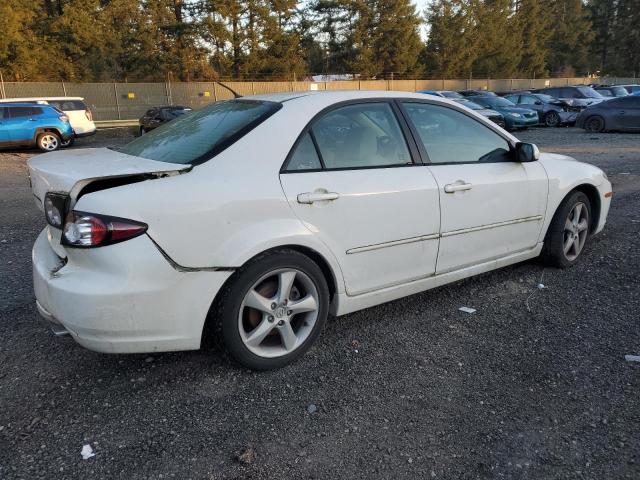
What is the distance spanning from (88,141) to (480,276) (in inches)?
813

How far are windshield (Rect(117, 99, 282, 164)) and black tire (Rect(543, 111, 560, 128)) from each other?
21133 mm

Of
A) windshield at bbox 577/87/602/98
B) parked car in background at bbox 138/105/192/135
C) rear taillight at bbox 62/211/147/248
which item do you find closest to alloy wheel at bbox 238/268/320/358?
rear taillight at bbox 62/211/147/248

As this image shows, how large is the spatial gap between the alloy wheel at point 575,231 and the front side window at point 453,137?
1.04 meters

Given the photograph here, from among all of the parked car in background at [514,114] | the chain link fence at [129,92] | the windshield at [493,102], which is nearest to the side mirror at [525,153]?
the parked car in background at [514,114]

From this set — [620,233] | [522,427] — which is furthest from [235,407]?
[620,233]

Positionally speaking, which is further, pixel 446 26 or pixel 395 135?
pixel 446 26

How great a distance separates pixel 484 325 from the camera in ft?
11.9

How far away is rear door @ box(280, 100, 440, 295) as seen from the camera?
3.02 m

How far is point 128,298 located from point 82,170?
77 cm

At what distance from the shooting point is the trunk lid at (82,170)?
2.63 m

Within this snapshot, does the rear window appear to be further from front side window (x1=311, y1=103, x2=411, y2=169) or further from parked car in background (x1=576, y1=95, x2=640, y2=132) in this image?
front side window (x1=311, y1=103, x2=411, y2=169)

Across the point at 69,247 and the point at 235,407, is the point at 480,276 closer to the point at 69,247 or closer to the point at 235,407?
the point at 235,407

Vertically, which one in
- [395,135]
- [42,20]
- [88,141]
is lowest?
[88,141]

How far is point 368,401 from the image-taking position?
2.76 metres
